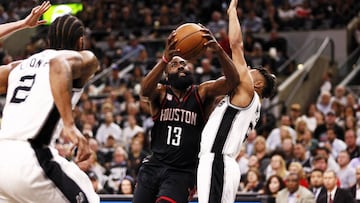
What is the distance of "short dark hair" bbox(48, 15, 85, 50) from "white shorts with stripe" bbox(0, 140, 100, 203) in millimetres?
742

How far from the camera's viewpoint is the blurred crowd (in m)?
12.9

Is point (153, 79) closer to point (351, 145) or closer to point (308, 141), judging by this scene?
point (351, 145)

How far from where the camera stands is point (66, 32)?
6102mm

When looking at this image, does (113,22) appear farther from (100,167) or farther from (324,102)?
(100,167)

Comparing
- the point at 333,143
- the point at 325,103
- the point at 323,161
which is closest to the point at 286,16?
the point at 325,103

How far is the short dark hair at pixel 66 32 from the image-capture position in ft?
19.9

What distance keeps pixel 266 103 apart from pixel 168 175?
32.3 feet

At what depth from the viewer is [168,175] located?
25.0 ft

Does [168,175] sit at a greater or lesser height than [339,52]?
greater

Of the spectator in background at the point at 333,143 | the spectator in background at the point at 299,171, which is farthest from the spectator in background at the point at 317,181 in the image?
the spectator in background at the point at 333,143

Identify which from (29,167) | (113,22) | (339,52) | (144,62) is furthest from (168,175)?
(113,22)

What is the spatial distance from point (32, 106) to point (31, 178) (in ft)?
1.58

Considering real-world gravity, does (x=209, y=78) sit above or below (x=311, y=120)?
above

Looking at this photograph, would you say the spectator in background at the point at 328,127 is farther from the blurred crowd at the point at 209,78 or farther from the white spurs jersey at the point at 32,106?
the white spurs jersey at the point at 32,106
